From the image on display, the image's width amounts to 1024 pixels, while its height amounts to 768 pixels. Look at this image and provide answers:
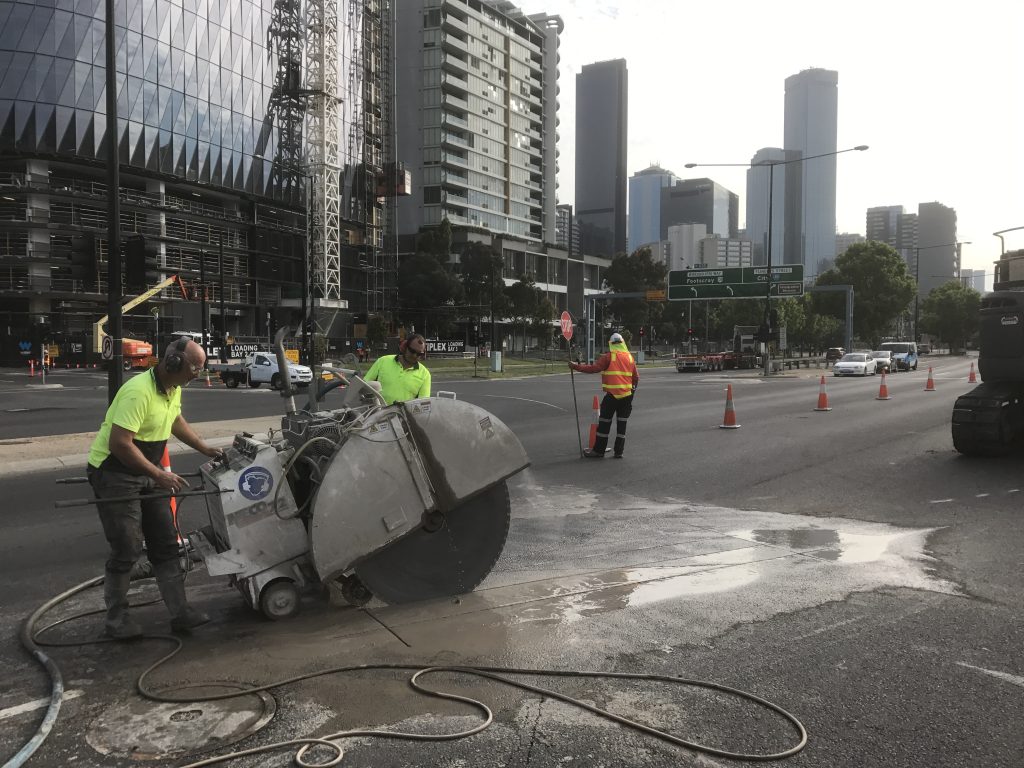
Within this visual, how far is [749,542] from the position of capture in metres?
6.67

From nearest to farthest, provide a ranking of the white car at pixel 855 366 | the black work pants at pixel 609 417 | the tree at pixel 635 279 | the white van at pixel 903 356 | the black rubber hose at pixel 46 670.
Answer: the black rubber hose at pixel 46 670 < the black work pants at pixel 609 417 < the white car at pixel 855 366 < the white van at pixel 903 356 < the tree at pixel 635 279

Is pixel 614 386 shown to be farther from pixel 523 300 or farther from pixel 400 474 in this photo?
pixel 523 300

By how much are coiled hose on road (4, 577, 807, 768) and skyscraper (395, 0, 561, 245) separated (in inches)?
3359

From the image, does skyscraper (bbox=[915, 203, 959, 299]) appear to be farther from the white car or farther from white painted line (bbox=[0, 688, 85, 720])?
white painted line (bbox=[0, 688, 85, 720])

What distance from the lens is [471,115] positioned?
95.9 metres

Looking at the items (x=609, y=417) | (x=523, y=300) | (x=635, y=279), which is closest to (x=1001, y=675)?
(x=609, y=417)

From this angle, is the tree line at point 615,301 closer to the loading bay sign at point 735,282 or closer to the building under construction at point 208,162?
the building under construction at point 208,162

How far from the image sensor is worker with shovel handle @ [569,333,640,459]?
11.4 meters

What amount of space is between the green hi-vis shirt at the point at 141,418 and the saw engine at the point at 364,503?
0.36 m

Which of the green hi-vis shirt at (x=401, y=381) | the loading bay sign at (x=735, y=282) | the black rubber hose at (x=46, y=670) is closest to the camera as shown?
the black rubber hose at (x=46, y=670)

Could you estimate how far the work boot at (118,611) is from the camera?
4.39 metres

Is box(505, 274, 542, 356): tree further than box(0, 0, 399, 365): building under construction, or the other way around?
box(505, 274, 542, 356): tree

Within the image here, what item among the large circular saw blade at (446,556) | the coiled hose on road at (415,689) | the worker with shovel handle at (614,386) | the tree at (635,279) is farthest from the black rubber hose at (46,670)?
the tree at (635,279)

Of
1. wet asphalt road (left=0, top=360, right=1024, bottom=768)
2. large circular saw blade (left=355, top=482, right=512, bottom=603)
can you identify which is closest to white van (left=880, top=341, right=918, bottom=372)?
wet asphalt road (left=0, top=360, right=1024, bottom=768)
